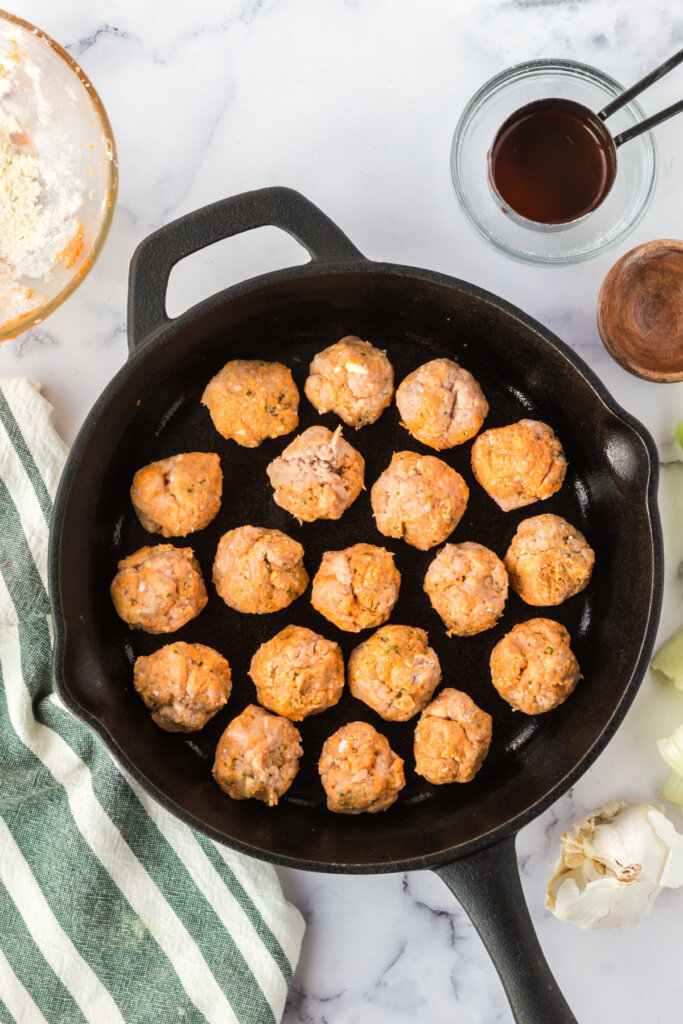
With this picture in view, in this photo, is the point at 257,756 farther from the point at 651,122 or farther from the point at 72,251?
the point at 651,122

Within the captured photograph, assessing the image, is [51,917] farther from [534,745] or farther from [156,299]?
[156,299]

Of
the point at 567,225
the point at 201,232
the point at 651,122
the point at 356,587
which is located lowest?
the point at 356,587

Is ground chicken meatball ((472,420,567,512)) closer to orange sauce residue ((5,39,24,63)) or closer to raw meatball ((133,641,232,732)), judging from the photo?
raw meatball ((133,641,232,732))

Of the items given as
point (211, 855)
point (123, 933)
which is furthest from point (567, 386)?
point (123, 933)

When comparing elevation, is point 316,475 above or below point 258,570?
above

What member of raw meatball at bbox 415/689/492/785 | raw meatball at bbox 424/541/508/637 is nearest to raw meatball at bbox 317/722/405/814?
raw meatball at bbox 415/689/492/785

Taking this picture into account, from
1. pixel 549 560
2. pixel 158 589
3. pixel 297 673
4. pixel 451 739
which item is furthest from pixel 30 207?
pixel 451 739
